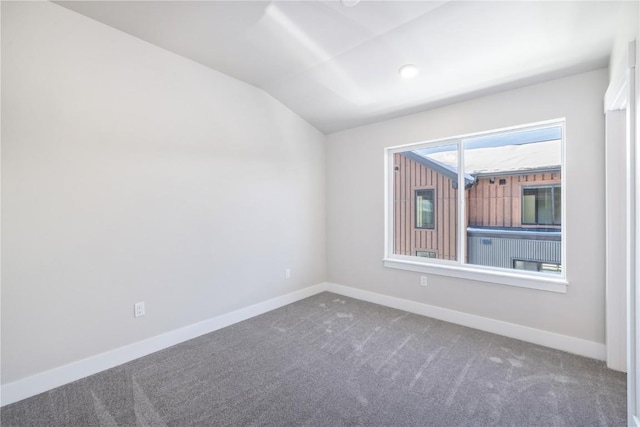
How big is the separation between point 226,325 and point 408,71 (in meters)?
3.09

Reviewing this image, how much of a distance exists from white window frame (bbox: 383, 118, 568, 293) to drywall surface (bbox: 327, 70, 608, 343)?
5 centimetres

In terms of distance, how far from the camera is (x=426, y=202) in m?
3.49

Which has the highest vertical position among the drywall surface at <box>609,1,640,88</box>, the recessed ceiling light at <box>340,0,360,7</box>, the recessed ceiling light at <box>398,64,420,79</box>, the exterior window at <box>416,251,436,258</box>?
the recessed ceiling light at <box>340,0,360,7</box>

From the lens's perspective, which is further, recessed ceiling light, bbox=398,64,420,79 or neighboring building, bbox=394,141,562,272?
neighboring building, bbox=394,141,562,272

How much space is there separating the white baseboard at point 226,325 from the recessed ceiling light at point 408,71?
2.45m

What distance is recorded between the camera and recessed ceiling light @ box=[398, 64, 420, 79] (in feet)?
8.45

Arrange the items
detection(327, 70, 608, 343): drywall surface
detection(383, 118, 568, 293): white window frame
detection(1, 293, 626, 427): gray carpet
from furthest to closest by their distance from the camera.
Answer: detection(383, 118, 568, 293): white window frame < detection(327, 70, 608, 343): drywall surface < detection(1, 293, 626, 427): gray carpet

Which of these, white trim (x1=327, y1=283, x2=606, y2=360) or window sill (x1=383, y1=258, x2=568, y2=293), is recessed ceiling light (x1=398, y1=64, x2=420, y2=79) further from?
white trim (x1=327, y1=283, x2=606, y2=360)

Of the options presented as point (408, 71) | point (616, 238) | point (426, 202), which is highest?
point (408, 71)

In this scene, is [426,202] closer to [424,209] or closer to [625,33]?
[424,209]

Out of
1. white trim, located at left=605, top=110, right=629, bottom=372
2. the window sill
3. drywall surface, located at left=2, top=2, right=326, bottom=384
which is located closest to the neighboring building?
the window sill

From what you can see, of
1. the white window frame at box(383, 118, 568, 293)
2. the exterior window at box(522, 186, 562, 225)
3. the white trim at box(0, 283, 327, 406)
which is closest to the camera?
the white trim at box(0, 283, 327, 406)

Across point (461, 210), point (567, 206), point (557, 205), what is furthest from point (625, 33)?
point (461, 210)

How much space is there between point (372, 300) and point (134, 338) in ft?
8.59
